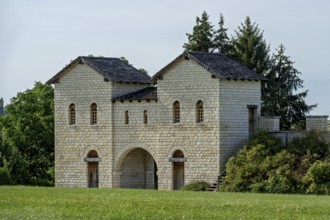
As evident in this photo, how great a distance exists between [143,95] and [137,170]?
5121 mm

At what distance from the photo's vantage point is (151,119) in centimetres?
6100

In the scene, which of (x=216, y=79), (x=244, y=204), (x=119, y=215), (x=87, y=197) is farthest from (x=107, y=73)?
(x=119, y=215)

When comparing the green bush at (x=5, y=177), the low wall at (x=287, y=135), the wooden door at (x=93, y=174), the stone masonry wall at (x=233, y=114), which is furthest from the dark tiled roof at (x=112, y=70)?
Answer: the low wall at (x=287, y=135)

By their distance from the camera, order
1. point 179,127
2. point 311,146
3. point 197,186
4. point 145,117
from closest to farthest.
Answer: point 311,146
point 197,186
point 179,127
point 145,117

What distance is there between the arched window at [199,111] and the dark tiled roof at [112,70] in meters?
5.67

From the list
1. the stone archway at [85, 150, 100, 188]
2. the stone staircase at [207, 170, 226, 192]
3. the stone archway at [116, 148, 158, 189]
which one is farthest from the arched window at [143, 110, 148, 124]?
the stone staircase at [207, 170, 226, 192]

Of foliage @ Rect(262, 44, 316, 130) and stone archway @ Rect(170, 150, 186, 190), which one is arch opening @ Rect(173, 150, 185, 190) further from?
foliage @ Rect(262, 44, 316, 130)

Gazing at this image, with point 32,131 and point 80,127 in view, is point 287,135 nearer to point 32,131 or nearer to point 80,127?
point 80,127

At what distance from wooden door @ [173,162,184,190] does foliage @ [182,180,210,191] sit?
6.35 ft

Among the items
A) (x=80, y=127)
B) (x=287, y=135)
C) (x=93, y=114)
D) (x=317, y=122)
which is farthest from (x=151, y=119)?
(x=317, y=122)

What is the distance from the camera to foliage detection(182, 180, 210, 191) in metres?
57.5

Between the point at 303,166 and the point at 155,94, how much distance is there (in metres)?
10.7

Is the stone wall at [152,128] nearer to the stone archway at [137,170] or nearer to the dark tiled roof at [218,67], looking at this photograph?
the stone archway at [137,170]

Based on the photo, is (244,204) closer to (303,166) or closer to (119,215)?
(119,215)
